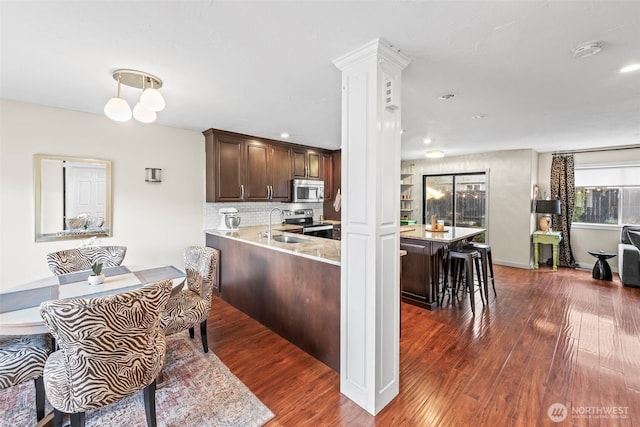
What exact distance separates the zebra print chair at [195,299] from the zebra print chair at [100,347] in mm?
727

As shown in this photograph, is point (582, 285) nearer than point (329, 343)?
No

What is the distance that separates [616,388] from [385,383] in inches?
68.4

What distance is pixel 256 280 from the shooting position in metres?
3.24

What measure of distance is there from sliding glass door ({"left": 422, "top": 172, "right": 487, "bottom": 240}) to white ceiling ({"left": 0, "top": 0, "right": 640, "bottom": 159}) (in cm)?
294

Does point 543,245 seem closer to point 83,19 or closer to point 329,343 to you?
point 329,343

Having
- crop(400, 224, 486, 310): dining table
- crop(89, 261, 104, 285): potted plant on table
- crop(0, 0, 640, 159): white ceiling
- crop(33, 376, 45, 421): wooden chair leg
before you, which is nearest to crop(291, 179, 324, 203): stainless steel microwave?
crop(0, 0, 640, 159): white ceiling

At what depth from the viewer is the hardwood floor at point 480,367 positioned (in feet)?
6.09

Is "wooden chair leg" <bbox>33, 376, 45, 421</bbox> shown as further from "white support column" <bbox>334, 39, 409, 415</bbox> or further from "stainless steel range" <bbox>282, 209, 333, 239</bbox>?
"stainless steel range" <bbox>282, 209, 333, 239</bbox>

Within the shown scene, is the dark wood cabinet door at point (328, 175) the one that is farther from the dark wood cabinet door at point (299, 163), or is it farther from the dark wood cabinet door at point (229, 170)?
the dark wood cabinet door at point (229, 170)

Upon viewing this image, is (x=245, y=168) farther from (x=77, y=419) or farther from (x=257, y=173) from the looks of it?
(x=77, y=419)

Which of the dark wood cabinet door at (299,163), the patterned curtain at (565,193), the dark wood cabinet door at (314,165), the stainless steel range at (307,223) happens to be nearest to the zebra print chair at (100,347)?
the stainless steel range at (307,223)

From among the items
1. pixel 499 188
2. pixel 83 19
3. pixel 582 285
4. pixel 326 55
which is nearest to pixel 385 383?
pixel 326 55

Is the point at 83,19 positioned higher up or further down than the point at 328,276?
higher up

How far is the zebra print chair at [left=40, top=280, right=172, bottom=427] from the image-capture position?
4.22 ft
